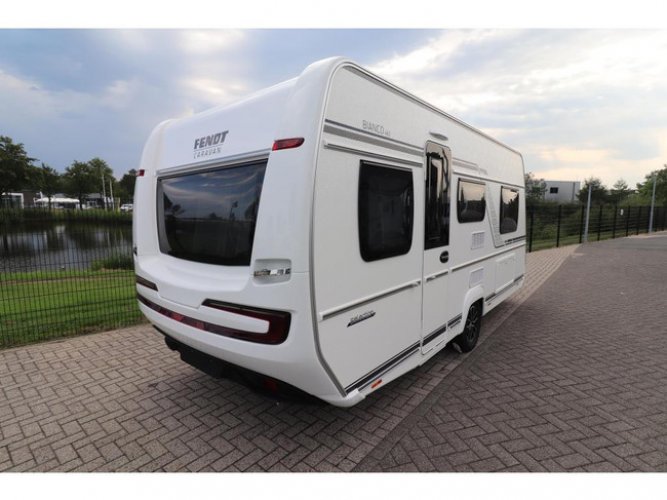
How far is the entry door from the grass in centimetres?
446

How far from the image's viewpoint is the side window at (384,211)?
8.43 ft


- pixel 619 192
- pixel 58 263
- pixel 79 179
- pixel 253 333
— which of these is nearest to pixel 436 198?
pixel 253 333

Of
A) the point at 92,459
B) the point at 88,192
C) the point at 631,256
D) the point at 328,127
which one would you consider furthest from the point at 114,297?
the point at 88,192

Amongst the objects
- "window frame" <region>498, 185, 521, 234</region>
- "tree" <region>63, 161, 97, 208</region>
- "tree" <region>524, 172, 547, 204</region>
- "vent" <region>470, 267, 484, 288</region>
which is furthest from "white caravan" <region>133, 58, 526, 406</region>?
"tree" <region>63, 161, 97, 208</region>

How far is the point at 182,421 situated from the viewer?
3.10 metres

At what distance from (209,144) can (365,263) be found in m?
1.53

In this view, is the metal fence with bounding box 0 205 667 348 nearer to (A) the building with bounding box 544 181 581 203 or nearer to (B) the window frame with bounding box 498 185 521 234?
(B) the window frame with bounding box 498 185 521 234

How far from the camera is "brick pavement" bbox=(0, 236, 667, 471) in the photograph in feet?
8.59

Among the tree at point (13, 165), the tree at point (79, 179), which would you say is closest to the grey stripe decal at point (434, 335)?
the tree at point (13, 165)

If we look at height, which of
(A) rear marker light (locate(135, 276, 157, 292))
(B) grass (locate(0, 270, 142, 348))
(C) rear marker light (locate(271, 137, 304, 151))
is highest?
(C) rear marker light (locate(271, 137, 304, 151))

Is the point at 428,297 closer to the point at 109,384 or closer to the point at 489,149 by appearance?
the point at 489,149

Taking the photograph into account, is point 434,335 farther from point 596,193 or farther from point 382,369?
point 596,193

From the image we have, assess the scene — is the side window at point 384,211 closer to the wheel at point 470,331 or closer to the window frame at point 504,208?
the wheel at point 470,331

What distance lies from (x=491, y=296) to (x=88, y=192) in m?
58.0
